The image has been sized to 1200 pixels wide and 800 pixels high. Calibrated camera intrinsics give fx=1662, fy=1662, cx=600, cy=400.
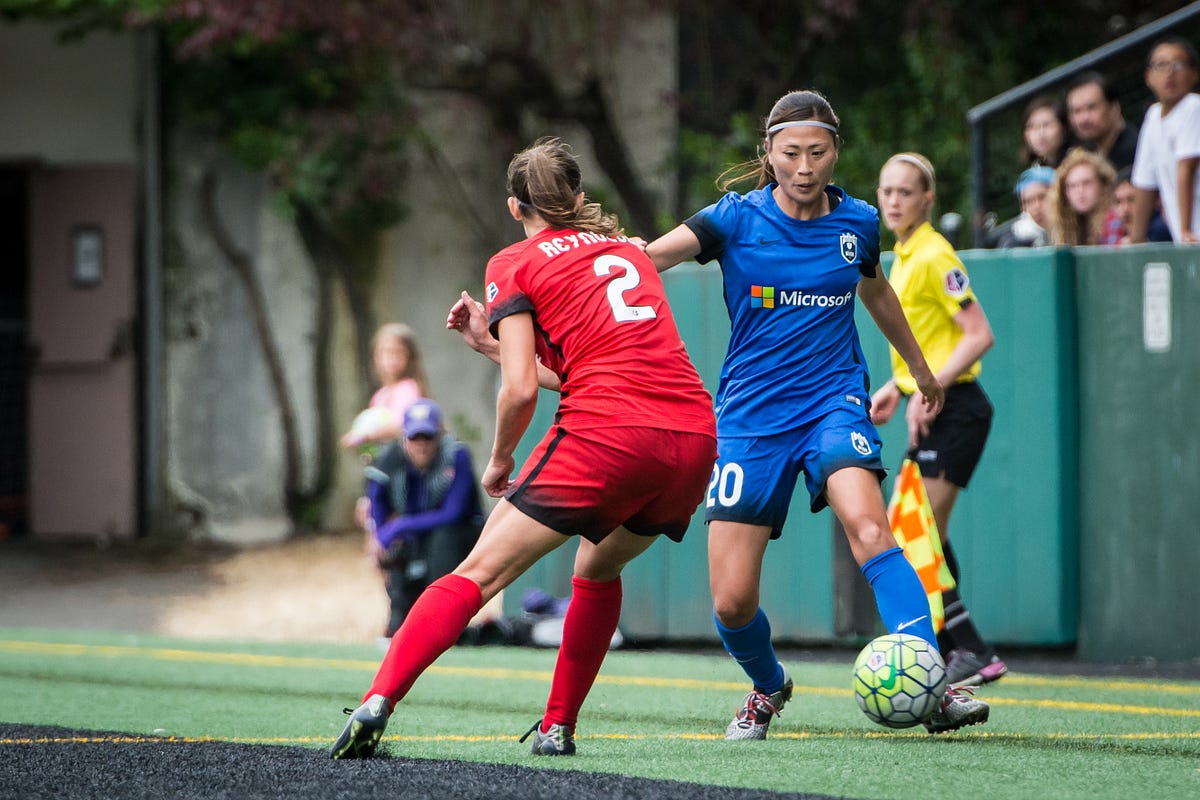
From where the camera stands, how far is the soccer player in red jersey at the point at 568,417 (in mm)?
4520

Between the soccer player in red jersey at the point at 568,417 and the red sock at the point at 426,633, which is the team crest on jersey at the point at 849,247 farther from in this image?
the red sock at the point at 426,633

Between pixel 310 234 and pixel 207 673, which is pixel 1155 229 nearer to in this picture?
pixel 207 673

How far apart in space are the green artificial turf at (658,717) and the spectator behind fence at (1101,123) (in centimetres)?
341

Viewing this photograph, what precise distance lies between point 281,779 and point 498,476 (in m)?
0.99

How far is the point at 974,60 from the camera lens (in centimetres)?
1358

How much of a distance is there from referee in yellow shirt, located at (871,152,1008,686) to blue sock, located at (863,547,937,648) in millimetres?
1487

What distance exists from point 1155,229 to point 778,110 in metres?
4.86

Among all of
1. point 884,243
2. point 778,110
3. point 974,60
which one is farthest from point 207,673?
point 974,60

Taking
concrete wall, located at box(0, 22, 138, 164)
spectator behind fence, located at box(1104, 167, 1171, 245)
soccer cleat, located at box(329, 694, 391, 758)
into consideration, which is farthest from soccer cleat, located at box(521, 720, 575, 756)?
concrete wall, located at box(0, 22, 138, 164)

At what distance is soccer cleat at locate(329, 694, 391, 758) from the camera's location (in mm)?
4414

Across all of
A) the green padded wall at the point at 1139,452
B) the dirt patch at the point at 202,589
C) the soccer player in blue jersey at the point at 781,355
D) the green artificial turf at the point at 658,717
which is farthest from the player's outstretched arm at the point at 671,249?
the dirt patch at the point at 202,589

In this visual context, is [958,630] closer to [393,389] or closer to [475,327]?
[475,327]

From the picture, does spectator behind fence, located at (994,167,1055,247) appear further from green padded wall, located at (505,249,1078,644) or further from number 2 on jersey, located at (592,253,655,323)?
number 2 on jersey, located at (592,253,655,323)

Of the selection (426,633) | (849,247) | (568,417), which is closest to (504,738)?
(426,633)
